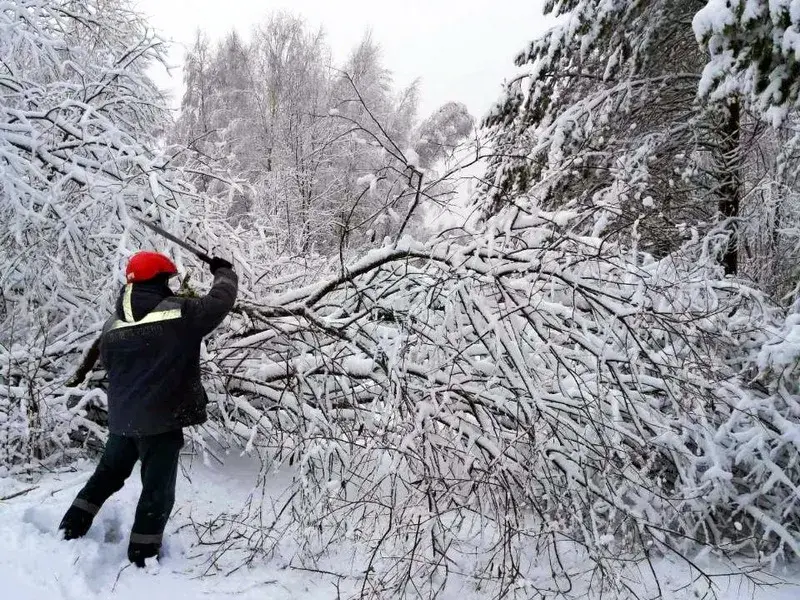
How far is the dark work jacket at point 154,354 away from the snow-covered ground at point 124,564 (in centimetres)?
54

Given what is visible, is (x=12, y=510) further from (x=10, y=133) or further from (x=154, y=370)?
(x=10, y=133)

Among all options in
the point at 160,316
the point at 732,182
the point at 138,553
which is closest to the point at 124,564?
the point at 138,553

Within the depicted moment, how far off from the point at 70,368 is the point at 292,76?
15447 mm

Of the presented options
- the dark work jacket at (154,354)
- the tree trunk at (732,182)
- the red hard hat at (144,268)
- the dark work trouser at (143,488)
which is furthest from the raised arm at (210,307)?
the tree trunk at (732,182)

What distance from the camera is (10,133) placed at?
374 centimetres

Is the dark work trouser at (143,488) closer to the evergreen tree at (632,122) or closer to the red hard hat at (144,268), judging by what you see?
the red hard hat at (144,268)

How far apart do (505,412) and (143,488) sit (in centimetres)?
182

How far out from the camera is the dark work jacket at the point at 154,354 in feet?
8.95

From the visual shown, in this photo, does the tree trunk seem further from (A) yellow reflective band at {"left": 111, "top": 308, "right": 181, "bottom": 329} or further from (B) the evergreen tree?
(A) yellow reflective band at {"left": 111, "top": 308, "right": 181, "bottom": 329}

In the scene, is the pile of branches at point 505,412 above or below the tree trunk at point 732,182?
below

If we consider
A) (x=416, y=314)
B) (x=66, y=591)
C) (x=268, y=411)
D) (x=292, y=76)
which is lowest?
(x=66, y=591)

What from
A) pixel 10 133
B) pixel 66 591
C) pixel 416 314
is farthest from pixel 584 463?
pixel 10 133

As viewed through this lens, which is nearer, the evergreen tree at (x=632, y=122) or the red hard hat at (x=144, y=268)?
the red hard hat at (x=144, y=268)

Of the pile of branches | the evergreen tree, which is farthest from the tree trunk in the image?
the pile of branches
